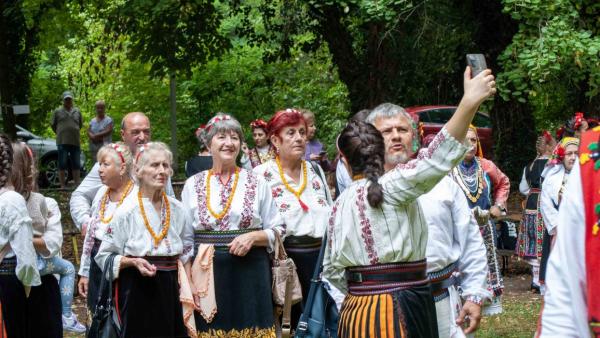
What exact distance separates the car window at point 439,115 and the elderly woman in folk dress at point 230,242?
608 inches

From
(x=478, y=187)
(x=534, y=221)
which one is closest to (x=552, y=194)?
(x=534, y=221)

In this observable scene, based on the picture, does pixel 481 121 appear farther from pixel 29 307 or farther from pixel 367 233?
pixel 367 233

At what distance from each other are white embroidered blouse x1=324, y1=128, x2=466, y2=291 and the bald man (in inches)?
129

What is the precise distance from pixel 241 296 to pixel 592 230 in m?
4.52

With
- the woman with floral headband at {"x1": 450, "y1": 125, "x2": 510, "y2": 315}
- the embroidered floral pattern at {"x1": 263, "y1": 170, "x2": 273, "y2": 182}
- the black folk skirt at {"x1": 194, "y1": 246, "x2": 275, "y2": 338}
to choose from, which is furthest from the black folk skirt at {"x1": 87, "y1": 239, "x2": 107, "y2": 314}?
the woman with floral headband at {"x1": 450, "y1": 125, "x2": 510, "y2": 315}

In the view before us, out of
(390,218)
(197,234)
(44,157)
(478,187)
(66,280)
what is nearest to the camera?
(390,218)

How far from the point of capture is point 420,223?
15.3ft

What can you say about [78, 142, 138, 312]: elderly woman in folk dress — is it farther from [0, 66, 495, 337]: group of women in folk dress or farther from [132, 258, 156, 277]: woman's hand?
[132, 258, 156, 277]: woman's hand

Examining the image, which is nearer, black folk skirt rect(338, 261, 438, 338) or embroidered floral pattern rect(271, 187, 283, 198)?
black folk skirt rect(338, 261, 438, 338)

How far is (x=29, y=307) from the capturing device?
696 cm

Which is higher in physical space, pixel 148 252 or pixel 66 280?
pixel 148 252

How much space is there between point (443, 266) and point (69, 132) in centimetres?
1660

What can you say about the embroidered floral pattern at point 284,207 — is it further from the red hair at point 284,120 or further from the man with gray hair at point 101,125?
the man with gray hair at point 101,125

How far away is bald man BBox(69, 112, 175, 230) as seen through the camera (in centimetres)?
775
